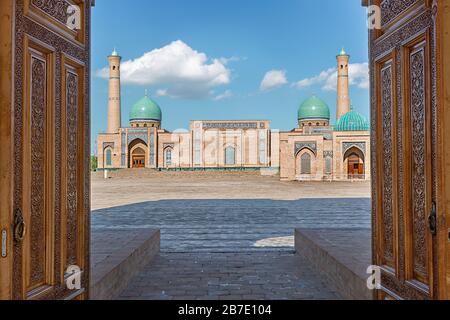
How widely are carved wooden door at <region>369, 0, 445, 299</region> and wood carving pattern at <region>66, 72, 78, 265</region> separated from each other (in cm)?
185

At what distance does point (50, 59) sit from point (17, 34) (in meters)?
0.33

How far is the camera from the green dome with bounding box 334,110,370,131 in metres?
30.5

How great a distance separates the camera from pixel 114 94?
119ft

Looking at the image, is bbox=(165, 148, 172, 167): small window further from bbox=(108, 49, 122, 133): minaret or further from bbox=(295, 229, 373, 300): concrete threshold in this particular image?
bbox=(295, 229, 373, 300): concrete threshold

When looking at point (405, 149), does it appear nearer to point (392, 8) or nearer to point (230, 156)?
point (392, 8)

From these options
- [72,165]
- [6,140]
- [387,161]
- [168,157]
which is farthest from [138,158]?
[6,140]

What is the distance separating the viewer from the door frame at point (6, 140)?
1625mm

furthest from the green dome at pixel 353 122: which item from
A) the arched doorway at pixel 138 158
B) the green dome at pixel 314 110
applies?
the arched doorway at pixel 138 158

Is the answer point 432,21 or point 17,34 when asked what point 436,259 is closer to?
point 432,21

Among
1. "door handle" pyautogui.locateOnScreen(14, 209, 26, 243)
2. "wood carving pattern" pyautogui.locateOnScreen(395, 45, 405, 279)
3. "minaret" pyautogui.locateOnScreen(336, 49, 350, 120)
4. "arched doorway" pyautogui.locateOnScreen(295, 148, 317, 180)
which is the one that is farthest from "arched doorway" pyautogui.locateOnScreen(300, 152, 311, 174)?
"door handle" pyautogui.locateOnScreen(14, 209, 26, 243)

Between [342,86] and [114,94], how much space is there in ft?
67.2

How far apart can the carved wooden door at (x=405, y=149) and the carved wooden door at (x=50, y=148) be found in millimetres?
1836

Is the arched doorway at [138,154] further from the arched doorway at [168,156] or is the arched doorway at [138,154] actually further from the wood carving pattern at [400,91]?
the wood carving pattern at [400,91]

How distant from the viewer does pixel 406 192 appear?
2115 mm
